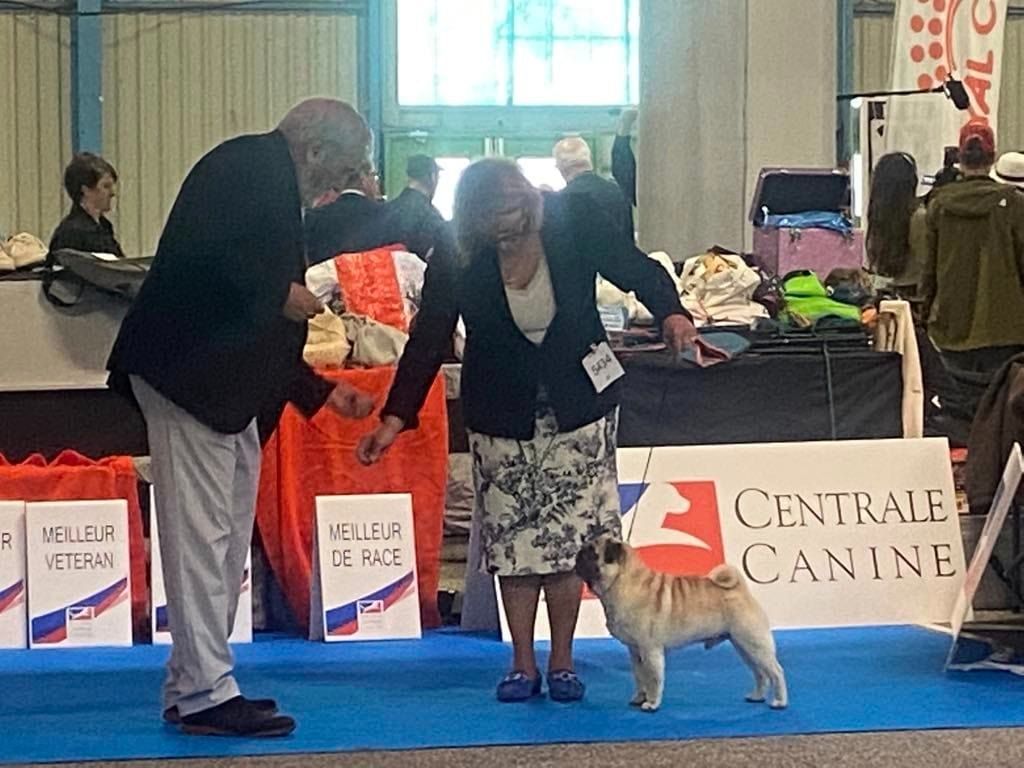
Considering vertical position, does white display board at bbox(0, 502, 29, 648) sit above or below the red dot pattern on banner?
below

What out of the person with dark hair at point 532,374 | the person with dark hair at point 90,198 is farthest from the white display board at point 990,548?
the person with dark hair at point 90,198

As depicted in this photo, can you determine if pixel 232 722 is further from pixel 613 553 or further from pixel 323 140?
pixel 323 140

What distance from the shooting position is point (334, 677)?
12.2 feet

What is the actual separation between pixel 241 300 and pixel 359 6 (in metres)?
9.06

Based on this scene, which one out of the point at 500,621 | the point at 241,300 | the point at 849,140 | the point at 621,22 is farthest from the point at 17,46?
the point at 241,300

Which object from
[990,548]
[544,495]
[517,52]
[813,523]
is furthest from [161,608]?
[517,52]

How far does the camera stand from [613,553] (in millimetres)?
3264

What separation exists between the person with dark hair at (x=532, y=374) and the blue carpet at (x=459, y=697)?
0.76 ft

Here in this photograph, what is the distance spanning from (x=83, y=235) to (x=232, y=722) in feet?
8.39

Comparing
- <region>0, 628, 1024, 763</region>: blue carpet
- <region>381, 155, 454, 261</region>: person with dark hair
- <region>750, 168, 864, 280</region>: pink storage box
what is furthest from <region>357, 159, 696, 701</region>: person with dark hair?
<region>750, 168, 864, 280</region>: pink storage box

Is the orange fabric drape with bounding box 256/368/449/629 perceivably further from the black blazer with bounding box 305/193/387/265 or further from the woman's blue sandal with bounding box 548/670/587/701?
the woman's blue sandal with bounding box 548/670/587/701

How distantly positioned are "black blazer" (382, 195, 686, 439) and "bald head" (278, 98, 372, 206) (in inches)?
17.4

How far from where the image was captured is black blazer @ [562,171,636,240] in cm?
351

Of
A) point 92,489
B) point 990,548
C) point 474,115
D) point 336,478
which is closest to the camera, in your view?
point 990,548
